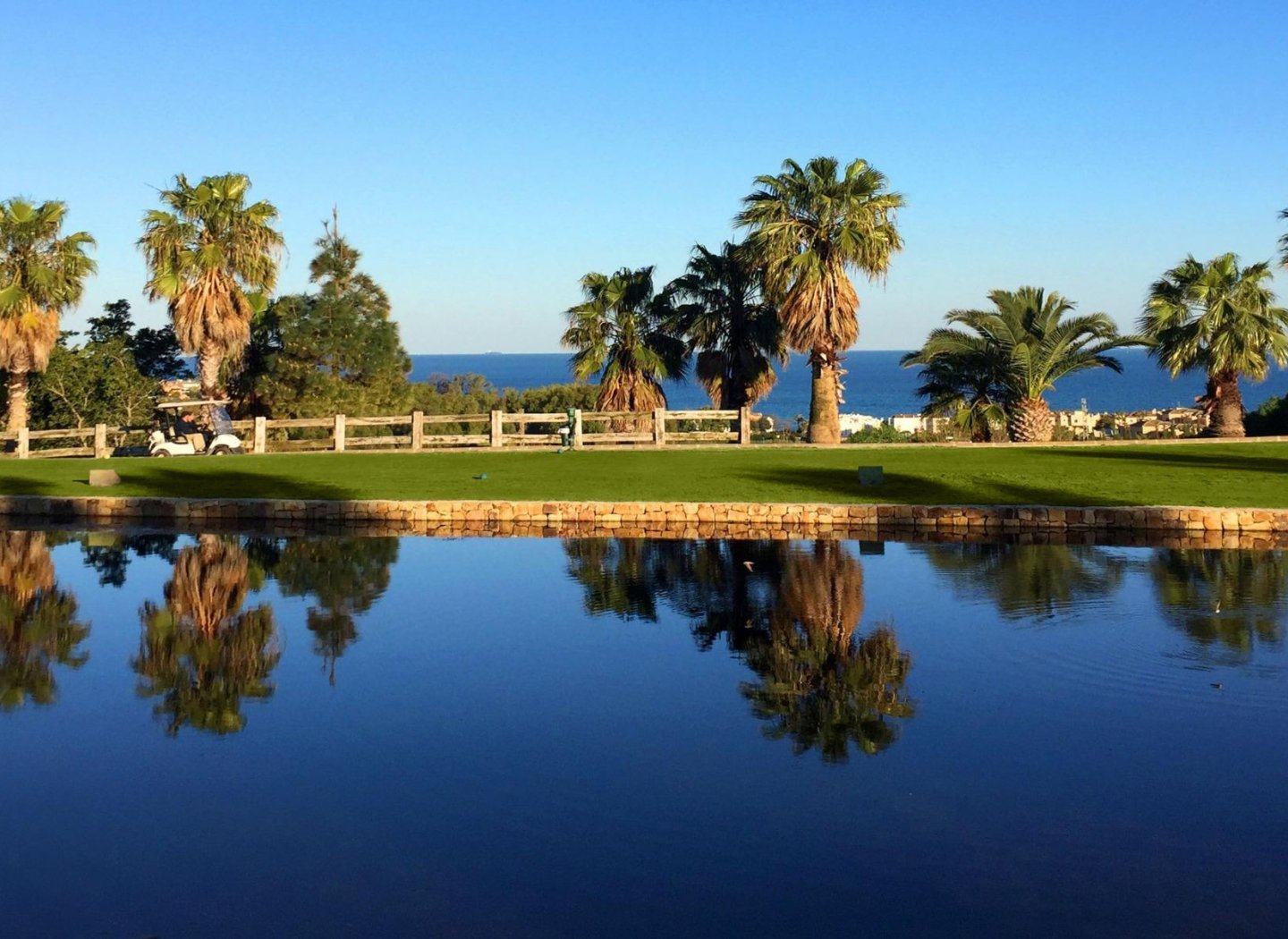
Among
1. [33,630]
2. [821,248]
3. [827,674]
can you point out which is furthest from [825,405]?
[827,674]

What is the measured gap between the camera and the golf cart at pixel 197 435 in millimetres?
35875

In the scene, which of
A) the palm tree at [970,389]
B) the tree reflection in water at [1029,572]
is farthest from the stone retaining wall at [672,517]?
the palm tree at [970,389]

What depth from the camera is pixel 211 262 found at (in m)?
39.0

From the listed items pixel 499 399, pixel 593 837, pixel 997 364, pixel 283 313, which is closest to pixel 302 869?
pixel 593 837

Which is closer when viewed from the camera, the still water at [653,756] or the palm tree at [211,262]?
the still water at [653,756]

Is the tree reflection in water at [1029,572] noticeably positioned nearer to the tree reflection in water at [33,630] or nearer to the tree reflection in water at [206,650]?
the tree reflection in water at [206,650]

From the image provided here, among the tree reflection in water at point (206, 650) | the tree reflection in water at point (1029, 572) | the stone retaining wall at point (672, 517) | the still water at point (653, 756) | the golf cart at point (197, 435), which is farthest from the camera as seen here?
the golf cart at point (197, 435)

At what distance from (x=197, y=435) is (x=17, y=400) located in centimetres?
797

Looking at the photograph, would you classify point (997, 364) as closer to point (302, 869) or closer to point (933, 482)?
point (933, 482)

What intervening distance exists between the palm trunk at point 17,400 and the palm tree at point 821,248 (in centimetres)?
2166

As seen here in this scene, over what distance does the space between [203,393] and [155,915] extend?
3449 cm

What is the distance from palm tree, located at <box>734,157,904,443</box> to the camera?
36594 mm

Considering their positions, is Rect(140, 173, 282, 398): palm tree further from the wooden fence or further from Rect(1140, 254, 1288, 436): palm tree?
Rect(1140, 254, 1288, 436): palm tree

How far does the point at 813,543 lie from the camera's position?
21.1 metres
